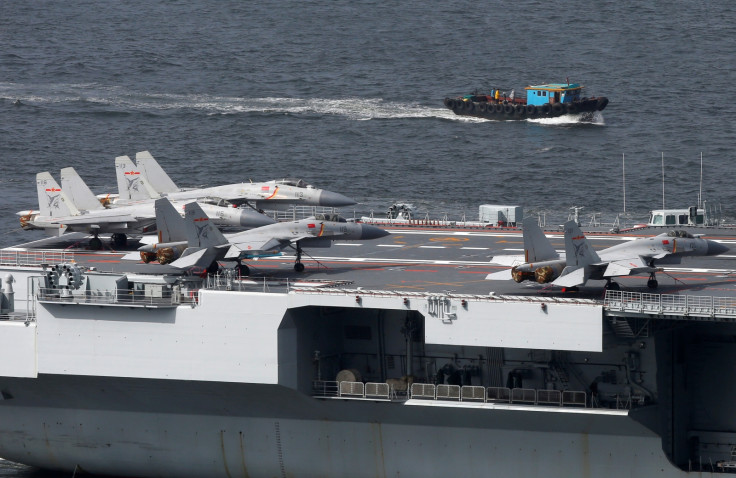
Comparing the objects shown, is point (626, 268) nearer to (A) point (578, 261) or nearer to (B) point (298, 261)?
(A) point (578, 261)

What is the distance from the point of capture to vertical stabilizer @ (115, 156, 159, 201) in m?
64.1

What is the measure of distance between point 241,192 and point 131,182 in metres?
5.20

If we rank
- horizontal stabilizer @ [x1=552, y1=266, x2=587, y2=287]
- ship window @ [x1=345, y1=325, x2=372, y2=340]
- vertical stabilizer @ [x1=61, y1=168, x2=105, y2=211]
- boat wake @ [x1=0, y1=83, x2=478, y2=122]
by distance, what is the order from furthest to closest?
boat wake @ [x1=0, y1=83, x2=478, y2=122] < vertical stabilizer @ [x1=61, y1=168, x2=105, y2=211] < ship window @ [x1=345, y1=325, x2=372, y2=340] < horizontal stabilizer @ [x1=552, y1=266, x2=587, y2=287]

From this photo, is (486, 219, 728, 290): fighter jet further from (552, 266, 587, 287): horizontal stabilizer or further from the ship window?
the ship window

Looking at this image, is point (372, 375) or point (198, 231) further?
point (198, 231)

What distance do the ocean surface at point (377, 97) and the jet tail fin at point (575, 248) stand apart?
4246cm

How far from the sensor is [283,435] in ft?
144

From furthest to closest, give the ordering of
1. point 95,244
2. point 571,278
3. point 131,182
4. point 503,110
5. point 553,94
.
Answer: point 553,94 < point 503,110 < point 131,182 < point 95,244 < point 571,278

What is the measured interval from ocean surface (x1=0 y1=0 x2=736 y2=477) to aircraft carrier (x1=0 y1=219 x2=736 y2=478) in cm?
3516

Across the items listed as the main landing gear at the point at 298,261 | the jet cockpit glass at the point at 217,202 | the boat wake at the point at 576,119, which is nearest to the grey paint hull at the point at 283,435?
the main landing gear at the point at 298,261

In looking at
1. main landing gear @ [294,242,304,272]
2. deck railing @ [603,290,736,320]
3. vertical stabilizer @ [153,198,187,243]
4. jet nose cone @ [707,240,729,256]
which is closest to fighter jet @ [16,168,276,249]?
main landing gear @ [294,242,304,272]

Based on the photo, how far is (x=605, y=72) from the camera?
446 feet

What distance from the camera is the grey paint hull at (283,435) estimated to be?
40.9 meters

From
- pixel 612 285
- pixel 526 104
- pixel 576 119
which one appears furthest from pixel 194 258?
pixel 526 104
